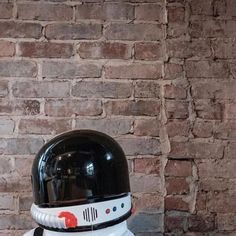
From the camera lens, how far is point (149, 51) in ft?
4.88

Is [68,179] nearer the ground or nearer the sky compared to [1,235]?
nearer the sky

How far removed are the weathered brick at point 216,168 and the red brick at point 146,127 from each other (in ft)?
0.65

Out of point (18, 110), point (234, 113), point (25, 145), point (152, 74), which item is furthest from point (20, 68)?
point (234, 113)

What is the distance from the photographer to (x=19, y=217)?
1.44m

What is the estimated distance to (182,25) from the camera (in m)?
1.49

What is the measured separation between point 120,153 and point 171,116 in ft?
1.41

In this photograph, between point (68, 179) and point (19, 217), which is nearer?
point (68, 179)

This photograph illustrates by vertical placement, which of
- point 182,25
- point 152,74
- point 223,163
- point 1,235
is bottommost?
point 1,235

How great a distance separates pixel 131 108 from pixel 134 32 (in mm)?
283

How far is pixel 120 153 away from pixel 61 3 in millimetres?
684

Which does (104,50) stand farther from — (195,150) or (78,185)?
(78,185)

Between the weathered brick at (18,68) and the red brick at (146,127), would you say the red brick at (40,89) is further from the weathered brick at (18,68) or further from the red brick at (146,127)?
the red brick at (146,127)

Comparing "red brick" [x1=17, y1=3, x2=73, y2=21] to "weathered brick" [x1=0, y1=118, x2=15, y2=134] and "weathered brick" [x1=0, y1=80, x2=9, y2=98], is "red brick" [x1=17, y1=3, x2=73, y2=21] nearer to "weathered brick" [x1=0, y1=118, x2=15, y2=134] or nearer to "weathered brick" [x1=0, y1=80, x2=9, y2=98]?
"weathered brick" [x1=0, y1=80, x2=9, y2=98]

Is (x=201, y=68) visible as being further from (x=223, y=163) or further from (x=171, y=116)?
(x=223, y=163)
